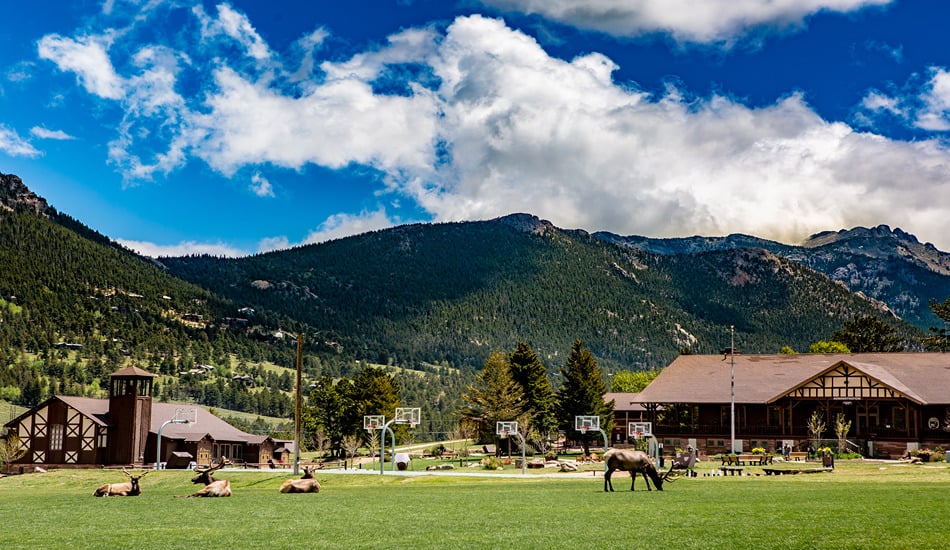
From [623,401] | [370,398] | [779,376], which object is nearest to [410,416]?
[370,398]

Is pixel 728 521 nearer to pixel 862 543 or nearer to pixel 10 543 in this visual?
pixel 862 543

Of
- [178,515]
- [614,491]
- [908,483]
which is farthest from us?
[908,483]

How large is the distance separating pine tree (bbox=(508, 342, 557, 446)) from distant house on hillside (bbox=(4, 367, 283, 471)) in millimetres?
27159

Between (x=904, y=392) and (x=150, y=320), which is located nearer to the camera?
(x=904, y=392)

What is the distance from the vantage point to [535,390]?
8119 cm

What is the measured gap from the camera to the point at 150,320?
198 metres

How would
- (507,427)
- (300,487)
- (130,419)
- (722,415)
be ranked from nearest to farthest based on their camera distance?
(300,487) < (507,427) < (130,419) < (722,415)

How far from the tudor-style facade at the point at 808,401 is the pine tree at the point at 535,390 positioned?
333 inches

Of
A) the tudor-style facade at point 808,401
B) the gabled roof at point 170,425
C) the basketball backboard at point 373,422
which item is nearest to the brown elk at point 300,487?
the basketball backboard at point 373,422

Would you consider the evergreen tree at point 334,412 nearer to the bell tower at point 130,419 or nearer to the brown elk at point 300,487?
the bell tower at point 130,419

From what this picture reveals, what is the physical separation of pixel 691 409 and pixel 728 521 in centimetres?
5891

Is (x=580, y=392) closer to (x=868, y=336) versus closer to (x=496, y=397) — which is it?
(x=496, y=397)

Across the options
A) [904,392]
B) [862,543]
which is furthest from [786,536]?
[904,392]

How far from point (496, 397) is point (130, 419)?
28.4 metres
